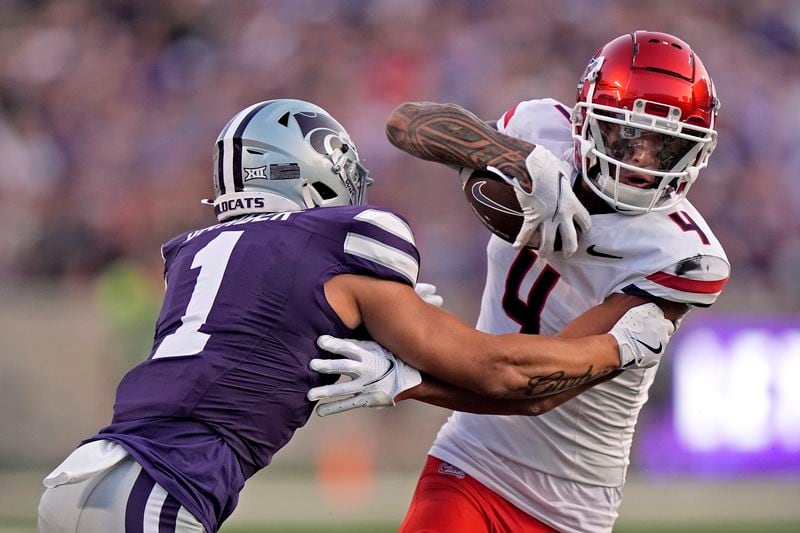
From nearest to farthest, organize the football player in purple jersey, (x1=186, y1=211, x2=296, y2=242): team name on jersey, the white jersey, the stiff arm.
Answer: the football player in purple jersey < (x1=186, y1=211, x2=296, y2=242): team name on jersey < the stiff arm < the white jersey

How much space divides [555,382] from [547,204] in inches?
19.8

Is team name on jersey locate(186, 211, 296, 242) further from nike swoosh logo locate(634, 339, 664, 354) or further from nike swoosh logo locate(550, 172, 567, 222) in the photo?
nike swoosh logo locate(634, 339, 664, 354)

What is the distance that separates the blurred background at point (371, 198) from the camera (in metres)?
8.02

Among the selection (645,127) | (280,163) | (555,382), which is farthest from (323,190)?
(645,127)

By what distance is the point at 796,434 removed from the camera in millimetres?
8008

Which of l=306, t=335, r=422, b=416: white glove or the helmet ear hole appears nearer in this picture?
l=306, t=335, r=422, b=416: white glove

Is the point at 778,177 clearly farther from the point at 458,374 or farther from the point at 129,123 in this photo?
the point at 458,374

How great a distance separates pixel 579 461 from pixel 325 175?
130 cm

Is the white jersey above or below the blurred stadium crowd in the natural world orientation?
below

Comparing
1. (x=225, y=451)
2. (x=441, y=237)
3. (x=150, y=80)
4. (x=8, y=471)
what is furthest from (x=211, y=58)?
(x=225, y=451)

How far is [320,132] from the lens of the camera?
3316 millimetres

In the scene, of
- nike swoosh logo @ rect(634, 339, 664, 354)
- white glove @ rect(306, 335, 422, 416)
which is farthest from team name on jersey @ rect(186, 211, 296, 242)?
nike swoosh logo @ rect(634, 339, 664, 354)

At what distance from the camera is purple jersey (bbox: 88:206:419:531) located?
2854 mm

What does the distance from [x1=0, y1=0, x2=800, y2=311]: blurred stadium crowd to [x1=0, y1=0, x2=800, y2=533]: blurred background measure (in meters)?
0.02
